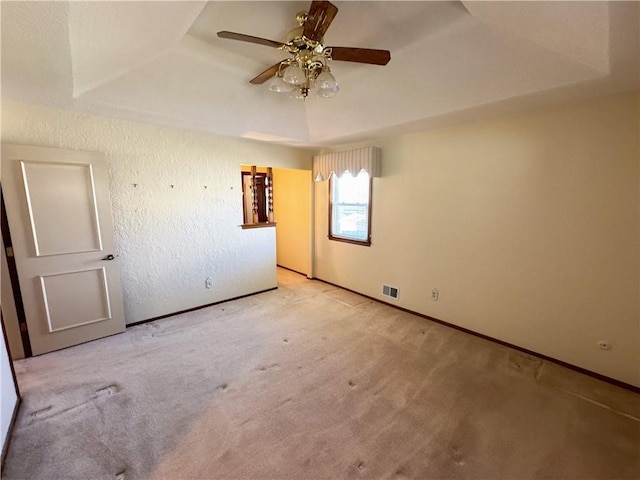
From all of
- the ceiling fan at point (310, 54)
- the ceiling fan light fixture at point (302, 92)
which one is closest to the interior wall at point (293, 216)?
the ceiling fan light fixture at point (302, 92)

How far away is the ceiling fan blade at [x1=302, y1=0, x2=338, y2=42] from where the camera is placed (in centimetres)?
143

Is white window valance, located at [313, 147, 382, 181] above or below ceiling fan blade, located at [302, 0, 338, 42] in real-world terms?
below

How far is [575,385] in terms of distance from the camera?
2.19m

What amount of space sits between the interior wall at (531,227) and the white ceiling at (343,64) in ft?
0.97

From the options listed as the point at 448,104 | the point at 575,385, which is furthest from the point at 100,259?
the point at 575,385

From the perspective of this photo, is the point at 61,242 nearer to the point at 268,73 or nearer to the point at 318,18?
the point at 268,73

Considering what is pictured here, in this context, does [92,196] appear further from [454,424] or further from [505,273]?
[505,273]

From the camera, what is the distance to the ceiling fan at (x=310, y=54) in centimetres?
157

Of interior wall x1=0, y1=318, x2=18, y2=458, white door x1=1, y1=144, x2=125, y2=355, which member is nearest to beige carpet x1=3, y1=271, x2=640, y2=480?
interior wall x1=0, y1=318, x2=18, y2=458

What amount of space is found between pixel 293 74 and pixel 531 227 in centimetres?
247

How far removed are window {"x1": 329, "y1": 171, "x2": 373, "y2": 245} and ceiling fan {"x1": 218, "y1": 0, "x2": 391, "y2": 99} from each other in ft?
6.49

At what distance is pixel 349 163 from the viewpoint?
384 cm

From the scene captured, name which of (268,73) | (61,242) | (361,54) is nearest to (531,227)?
(361,54)

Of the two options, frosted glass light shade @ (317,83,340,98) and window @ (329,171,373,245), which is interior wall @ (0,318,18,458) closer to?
frosted glass light shade @ (317,83,340,98)
